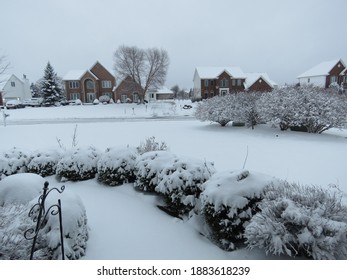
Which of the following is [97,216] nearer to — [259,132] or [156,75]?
[259,132]

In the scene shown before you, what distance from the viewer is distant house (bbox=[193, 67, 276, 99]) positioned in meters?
45.3

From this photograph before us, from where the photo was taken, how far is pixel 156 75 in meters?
40.9

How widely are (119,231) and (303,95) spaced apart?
13791mm

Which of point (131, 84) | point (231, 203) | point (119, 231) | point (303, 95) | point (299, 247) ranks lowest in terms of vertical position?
point (119, 231)

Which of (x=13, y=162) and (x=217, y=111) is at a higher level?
(x=217, y=111)

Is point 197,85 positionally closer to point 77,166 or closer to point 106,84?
point 106,84

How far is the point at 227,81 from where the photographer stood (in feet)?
151

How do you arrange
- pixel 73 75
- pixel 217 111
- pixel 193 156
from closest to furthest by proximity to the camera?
pixel 193 156 < pixel 217 111 < pixel 73 75

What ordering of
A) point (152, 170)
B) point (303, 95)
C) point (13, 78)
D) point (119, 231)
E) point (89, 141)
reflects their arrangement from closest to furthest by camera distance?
point (119, 231) → point (152, 170) → point (89, 141) → point (303, 95) → point (13, 78)

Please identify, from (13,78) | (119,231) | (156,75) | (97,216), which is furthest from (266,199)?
(13,78)

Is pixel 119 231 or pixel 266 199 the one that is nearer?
pixel 266 199

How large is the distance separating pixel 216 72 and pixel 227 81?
3024 mm

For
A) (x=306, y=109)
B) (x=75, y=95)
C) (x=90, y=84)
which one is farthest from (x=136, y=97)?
(x=306, y=109)

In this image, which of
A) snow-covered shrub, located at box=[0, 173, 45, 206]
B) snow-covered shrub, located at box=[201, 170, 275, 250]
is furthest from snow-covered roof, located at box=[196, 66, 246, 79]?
snow-covered shrub, located at box=[0, 173, 45, 206]
